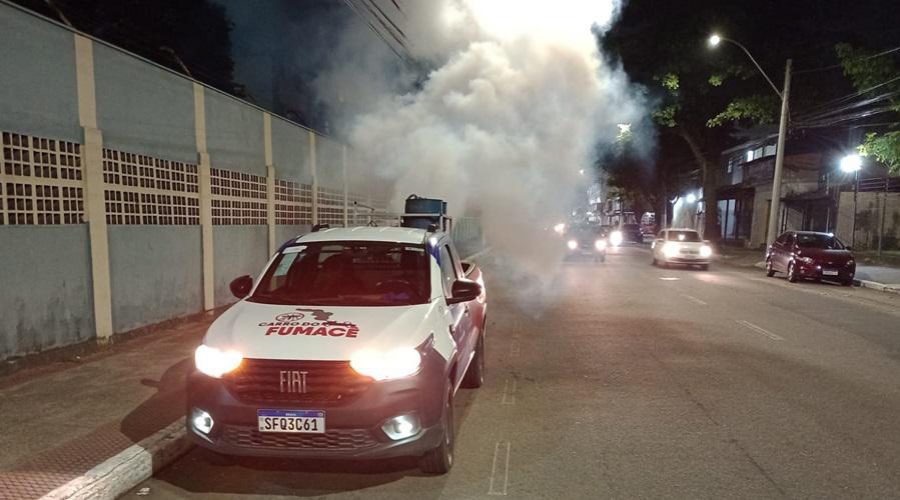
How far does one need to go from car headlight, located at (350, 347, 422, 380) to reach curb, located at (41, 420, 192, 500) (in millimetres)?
1651

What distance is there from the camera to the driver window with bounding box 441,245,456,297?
4.73m

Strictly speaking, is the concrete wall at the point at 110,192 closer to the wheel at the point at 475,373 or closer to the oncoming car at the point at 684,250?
the wheel at the point at 475,373

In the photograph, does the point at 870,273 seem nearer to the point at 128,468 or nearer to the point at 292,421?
the point at 292,421

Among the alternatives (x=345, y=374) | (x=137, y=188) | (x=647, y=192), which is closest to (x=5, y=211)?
(x=137, y=188)

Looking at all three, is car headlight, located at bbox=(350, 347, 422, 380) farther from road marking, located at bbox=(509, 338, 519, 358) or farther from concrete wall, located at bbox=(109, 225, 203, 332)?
concrete wall, located at bbox=(109, 225, 203, 332)

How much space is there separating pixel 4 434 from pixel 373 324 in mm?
2894

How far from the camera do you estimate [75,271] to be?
652 cm

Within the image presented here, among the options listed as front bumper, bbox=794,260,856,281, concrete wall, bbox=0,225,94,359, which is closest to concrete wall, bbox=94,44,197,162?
concrete wall, bbox=0,225,94,359

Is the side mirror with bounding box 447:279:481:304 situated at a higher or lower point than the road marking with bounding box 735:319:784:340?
higher

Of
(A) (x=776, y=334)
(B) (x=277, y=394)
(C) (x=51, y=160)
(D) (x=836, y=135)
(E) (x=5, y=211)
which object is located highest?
(D) (x=836, y=135)

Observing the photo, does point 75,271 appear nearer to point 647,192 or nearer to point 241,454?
point 241,454

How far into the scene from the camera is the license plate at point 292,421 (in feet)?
11.3

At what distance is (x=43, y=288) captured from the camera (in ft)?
20.0

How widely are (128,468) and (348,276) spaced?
6.52 feet
